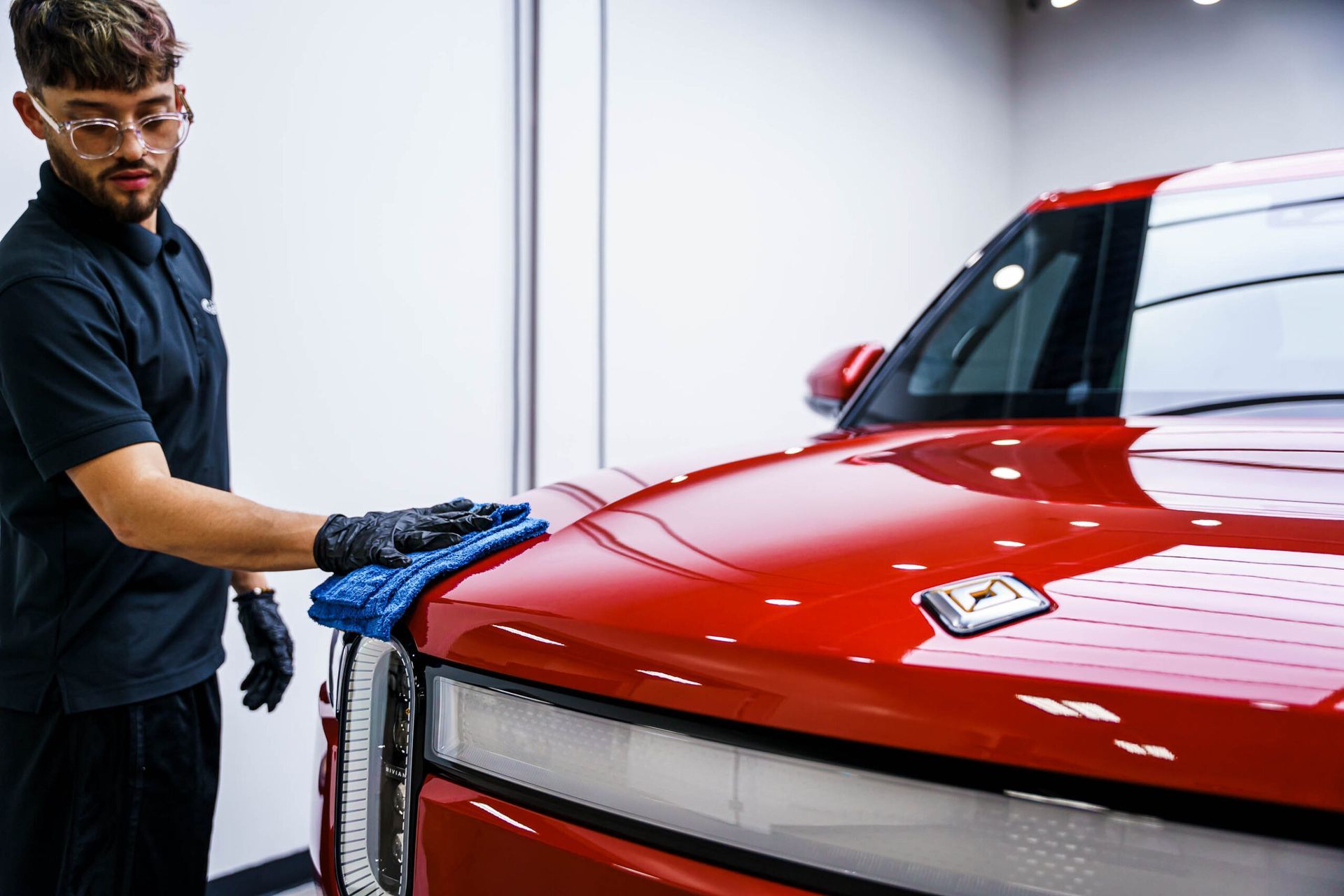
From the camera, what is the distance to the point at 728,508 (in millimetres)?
952

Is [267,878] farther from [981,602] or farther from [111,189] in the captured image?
→ [981,602]

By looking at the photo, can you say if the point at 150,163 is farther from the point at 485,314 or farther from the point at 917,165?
the point at 917,165

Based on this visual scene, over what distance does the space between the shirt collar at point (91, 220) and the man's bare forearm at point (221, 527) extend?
1.39 ft

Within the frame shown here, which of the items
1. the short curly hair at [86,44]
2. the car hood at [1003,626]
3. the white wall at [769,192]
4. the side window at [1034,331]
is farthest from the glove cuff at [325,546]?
the white wall at [769,192]

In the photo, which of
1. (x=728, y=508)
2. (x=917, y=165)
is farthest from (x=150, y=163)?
(x=917, y=165)

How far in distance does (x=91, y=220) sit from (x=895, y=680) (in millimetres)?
1314

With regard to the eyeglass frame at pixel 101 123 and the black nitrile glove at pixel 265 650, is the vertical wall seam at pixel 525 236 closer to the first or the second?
the black nitrile glove at pixel 265 650

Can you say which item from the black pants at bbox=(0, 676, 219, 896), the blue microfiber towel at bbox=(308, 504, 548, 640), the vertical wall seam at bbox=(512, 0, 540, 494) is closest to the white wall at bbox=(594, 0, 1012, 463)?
the vertical wall seam at bbox=(512, 0, 540, 494)

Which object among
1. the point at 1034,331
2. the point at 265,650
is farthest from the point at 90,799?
the point at 1034,331

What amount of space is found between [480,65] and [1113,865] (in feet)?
8.76

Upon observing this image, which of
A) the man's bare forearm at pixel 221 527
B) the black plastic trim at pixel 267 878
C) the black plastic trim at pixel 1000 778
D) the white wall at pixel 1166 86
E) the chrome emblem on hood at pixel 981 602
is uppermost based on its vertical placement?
the white wall at pixel 1166 86

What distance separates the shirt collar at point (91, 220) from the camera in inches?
52.0

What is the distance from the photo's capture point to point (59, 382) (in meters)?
1.19

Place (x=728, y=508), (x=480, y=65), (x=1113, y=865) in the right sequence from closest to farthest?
1. (x=1113, y=865)
2. (x=728, y=508)
3. (x=480, y=65)
